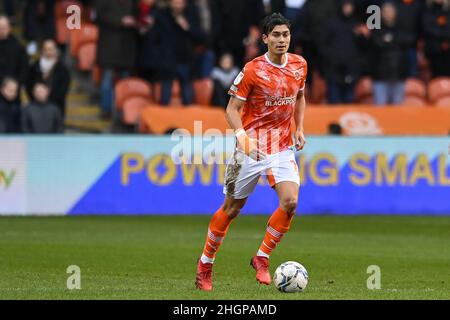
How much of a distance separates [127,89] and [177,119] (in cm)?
140

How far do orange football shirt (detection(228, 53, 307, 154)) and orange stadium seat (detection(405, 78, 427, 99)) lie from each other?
13.1 meters

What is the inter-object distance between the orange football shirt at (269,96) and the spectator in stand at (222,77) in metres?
11.0

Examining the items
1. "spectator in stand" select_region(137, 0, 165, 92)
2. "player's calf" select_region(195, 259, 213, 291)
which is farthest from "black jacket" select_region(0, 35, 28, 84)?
"player's calf" select_region(195, 259, 213, 291)

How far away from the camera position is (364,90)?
23.2m

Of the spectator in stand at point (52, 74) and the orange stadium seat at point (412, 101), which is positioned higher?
the spectator in stand at point (52, 74)

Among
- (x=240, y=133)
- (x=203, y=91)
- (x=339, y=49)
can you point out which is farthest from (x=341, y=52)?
(x=240, y=133)

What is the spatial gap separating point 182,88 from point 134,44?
1.22m

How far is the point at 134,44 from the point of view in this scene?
21500 mm

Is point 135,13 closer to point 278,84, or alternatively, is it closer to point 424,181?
point 424,181

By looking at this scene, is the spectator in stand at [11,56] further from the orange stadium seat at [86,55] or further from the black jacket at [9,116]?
the orange stadium seat at [86,55]

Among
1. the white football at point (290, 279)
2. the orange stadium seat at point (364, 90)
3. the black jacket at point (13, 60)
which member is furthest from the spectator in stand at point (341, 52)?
the white football at point (290, 279)

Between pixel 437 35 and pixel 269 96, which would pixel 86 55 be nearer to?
pixel 437 35

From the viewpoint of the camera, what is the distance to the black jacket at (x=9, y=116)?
20.1m

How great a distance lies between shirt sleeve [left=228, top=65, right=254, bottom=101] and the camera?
10258mm
